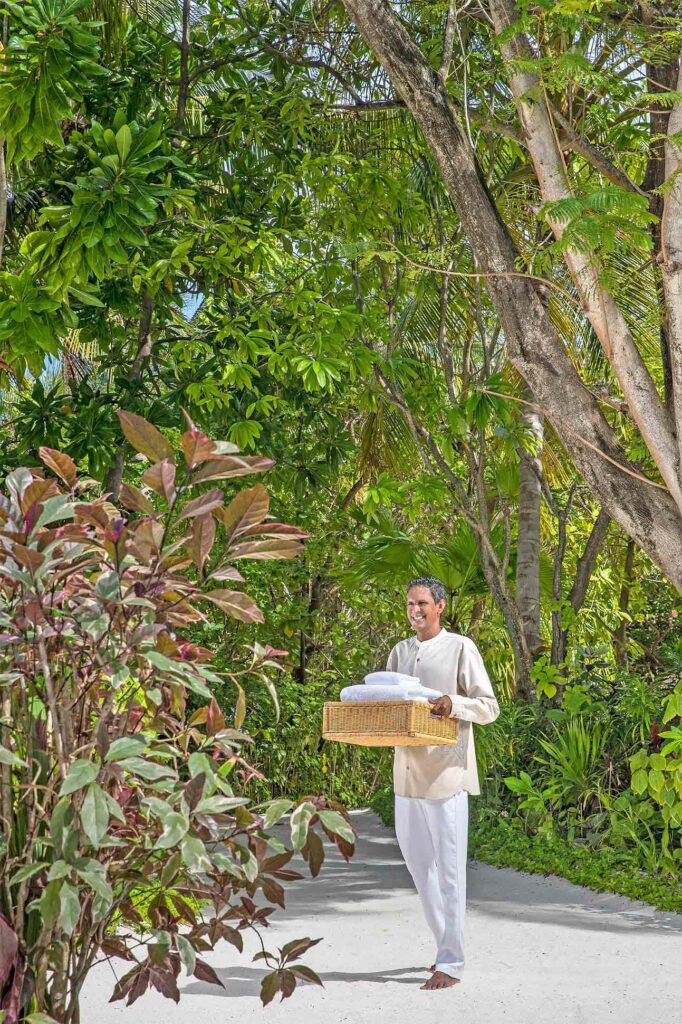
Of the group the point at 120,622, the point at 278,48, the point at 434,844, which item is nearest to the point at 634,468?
the point at 434,844

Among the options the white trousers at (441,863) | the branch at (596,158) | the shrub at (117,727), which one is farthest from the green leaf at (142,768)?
the branch at (596,158)

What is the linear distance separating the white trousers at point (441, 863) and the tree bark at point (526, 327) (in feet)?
4.39

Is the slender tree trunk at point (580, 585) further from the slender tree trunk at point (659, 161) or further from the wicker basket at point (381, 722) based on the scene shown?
the wicker basket at point (381, 722)

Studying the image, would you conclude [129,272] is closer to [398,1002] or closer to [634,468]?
[634,468]

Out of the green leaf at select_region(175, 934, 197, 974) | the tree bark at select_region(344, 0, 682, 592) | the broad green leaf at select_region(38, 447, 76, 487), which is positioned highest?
the tree bark at select_region(344, 0, 682, 592)

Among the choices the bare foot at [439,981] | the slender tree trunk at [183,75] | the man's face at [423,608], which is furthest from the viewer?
the slender tree trunk at [183,75]

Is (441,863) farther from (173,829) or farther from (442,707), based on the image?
(173,829)

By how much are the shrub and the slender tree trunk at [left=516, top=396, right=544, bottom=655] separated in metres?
5.62

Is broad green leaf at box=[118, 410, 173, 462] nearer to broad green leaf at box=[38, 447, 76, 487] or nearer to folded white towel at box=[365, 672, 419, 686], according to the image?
broad green leaf at box=[38, 447, 76, 487]

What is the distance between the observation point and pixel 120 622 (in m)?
2.33

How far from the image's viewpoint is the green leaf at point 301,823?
236cm

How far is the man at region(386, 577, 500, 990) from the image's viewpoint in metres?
4.29

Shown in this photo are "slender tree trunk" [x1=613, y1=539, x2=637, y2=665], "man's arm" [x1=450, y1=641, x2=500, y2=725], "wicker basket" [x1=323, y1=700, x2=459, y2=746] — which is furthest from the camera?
"slender tree trunk" [x1=613, y1=539, x2=637, y2=665]

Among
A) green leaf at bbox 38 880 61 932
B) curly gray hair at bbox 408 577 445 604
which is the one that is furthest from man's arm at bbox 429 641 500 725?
green leaf at bbox 38 880 61 932
